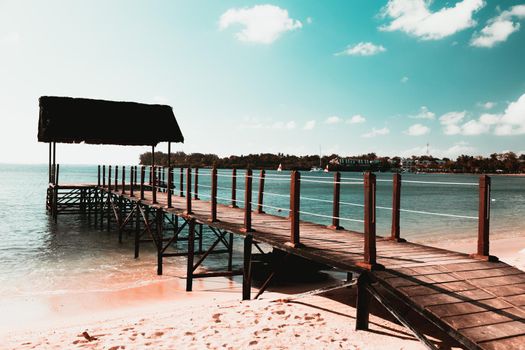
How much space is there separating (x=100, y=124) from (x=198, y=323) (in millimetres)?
18604

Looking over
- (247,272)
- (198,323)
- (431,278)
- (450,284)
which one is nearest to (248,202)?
(247,272)

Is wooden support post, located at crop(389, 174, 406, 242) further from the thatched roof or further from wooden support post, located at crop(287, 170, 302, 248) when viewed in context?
the thatched roof

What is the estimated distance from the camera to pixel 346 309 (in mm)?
7629

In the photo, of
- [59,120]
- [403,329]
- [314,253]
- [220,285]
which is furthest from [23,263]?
[403,329]

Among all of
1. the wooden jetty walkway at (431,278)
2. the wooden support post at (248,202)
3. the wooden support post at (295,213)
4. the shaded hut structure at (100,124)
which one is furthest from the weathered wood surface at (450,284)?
the shaded hut structure at (100,124)

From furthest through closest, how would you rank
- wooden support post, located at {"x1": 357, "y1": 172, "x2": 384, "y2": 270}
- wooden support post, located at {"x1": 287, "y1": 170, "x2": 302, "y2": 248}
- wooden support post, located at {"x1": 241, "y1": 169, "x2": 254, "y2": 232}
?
wooden support post, located at {"x1": 241, "y1": 169, "x2": 254, "y2": 232} → wooden support post, located at {"x1": 287, "y1": 170, "x2": 302, "y2": 248} → wooden support post, located at {"x1": 357, "y1": 172, "x2": 384, "y2": 270}

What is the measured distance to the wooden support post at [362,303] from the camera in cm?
571

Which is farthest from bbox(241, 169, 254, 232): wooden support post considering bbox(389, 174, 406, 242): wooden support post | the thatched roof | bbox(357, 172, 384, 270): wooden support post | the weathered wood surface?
the thatched roof

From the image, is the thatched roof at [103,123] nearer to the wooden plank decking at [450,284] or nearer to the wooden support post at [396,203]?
the wooden plank decking at [450,284]

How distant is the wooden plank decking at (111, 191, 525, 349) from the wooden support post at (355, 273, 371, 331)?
0.61ft

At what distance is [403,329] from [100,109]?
71.6 feet

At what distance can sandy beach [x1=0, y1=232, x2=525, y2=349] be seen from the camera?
588 centimetres

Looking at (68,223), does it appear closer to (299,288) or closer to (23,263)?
(23,263)

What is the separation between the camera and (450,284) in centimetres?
523
